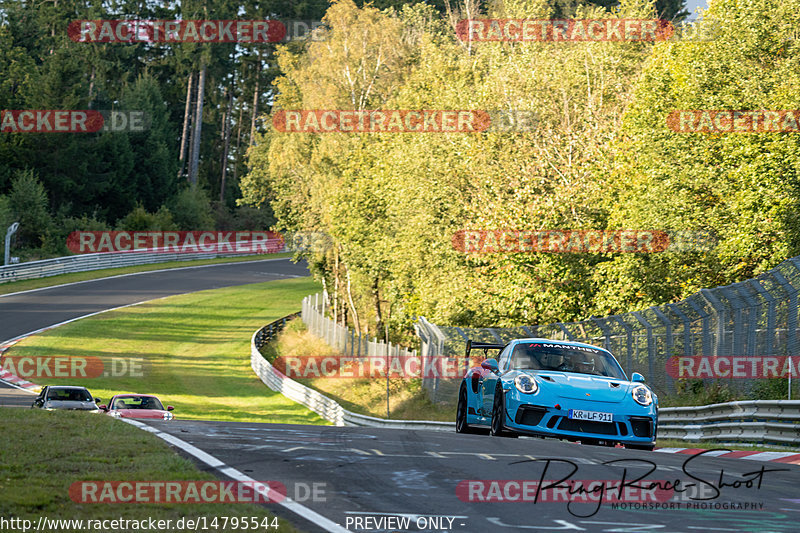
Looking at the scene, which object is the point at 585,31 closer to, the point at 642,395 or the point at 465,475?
the point at 642,395

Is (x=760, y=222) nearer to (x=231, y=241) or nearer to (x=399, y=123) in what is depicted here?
(x=399, y=123)

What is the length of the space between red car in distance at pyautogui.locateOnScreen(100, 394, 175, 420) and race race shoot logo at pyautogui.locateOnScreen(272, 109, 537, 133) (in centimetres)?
1843

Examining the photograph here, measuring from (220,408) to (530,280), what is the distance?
14.6 meters

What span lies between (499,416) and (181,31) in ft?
278

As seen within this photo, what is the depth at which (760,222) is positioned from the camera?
27188 mm

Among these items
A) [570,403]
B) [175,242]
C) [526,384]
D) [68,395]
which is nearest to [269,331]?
[175,242]

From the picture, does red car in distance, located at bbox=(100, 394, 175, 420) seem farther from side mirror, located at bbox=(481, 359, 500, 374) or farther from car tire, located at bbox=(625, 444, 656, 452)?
car tire, located at bbox=(625, 444, 656, 452)

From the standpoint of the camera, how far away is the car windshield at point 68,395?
2484 cm

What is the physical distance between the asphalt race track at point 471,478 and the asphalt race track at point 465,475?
1 centimetres

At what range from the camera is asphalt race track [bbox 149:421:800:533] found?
23.5ft

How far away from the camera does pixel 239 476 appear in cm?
859

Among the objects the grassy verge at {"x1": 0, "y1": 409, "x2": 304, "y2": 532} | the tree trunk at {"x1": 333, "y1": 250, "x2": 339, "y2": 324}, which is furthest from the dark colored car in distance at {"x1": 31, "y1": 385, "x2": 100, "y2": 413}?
the tree trunk at {"x1": 333, "y1": 250, "x2": 339, "y2": 324}

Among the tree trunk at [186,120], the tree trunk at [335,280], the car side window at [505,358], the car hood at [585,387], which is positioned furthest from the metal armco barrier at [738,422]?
the tree trunk at [186,120]

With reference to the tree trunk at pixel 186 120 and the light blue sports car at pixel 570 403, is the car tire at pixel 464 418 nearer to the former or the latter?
the light blue sports car at pixel 570 403
